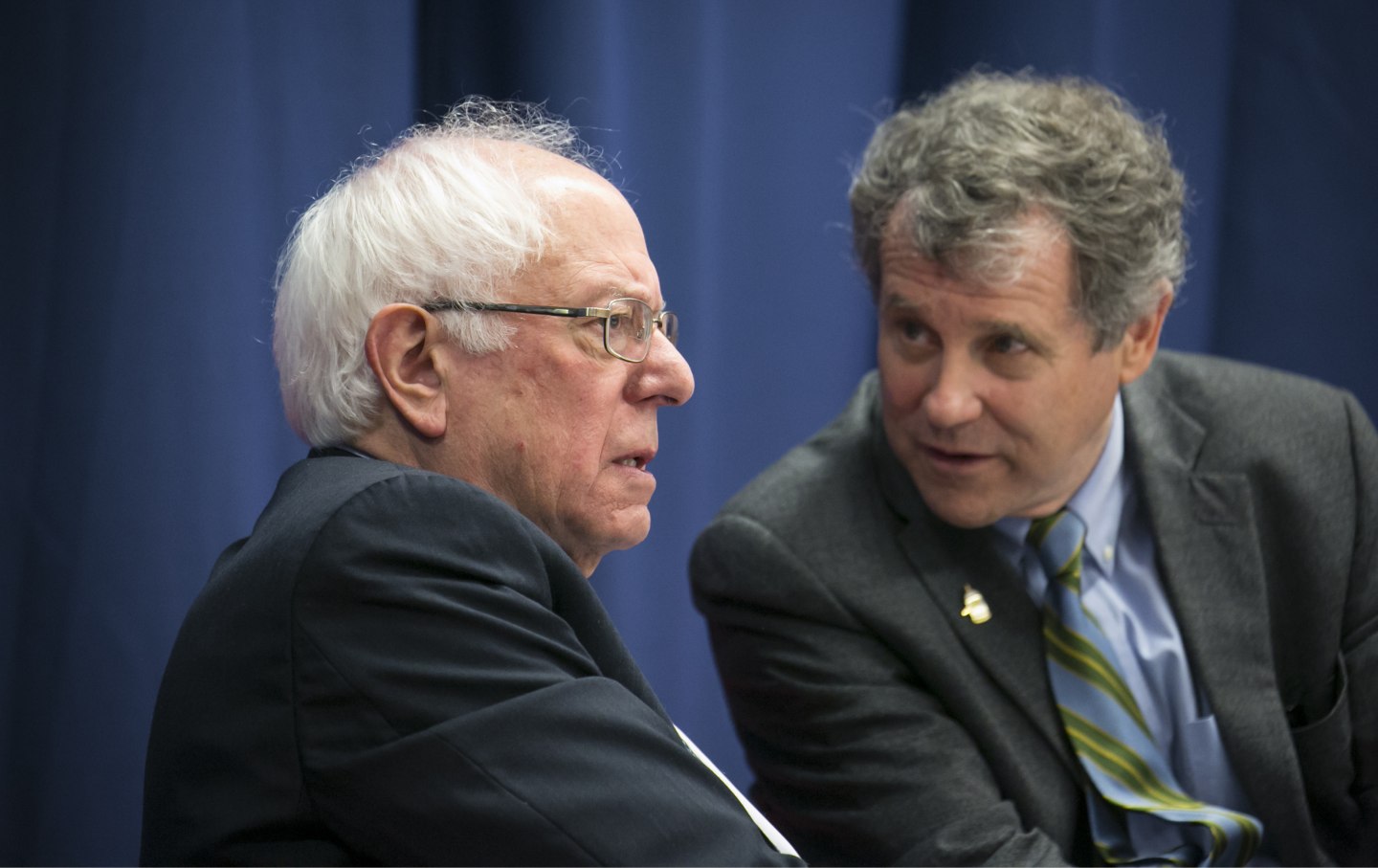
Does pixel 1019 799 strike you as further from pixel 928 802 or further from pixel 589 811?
pixel 589 811

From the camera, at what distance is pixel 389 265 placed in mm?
1293

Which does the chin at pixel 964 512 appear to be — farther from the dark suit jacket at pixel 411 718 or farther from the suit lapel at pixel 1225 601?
the dark suit jacket at pixel 411 718

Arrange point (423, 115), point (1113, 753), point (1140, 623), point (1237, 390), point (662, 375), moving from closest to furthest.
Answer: point (662, 375), point (1113, 753), point (1140, 623), point (1237, 390), point (423, 115)

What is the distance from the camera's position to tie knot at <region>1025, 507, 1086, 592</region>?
186 cm

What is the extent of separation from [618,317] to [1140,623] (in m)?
0.95

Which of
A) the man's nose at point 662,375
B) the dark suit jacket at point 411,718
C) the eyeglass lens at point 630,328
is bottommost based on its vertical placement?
the dark suit jacket at point 411,718

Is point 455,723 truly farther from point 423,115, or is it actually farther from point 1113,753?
point 423,115

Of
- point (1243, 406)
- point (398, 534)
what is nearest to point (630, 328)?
point (398, 534)

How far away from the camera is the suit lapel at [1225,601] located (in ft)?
5.92

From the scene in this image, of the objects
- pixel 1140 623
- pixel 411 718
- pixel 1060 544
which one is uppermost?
pixel 411 718

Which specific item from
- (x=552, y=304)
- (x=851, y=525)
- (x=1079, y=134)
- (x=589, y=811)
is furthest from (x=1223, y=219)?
(x=589, y=811)

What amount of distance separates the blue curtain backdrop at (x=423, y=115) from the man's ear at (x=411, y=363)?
0.72 m

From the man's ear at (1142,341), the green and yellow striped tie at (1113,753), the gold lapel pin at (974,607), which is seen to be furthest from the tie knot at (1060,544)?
the man's ear at (1142,341)

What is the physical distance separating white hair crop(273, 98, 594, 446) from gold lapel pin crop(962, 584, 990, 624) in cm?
82
